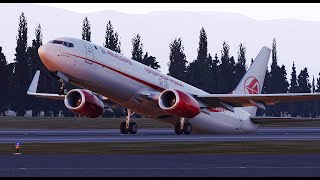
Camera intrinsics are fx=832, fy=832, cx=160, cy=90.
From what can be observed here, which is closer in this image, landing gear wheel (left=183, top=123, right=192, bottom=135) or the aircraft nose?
the aircraft nose

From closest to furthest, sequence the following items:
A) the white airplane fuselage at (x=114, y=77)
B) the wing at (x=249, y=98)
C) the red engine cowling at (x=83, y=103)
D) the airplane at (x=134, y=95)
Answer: the white airplane fuselage at (x=114, y=77) < the airplane at (x=134, y=95) < the wing at (x=249, y=98) < the red engine cowling at (x=83, y=103)

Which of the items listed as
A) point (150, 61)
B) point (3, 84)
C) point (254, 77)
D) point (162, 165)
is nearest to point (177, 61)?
point (150, 61)

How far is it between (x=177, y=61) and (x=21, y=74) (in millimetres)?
35700

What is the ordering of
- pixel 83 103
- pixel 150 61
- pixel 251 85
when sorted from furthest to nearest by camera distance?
pixel 150 61 → pixel 251 85 → pixel 83 103

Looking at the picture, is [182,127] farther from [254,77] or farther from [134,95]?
[254,77]

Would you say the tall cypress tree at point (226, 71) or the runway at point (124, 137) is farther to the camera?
the tall cypress tree at point (226, 71)

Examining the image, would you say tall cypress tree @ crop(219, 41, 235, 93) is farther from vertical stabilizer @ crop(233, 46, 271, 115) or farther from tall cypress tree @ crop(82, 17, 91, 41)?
vertical stabilizer @ crop(233, 46, 271, 115)

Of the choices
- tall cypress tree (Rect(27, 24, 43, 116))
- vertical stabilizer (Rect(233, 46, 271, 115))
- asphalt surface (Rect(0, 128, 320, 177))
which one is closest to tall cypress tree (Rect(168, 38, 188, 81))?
tall cypress tree (Rect(27, 24, 43, 116))

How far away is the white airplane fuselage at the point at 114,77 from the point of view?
53812mm

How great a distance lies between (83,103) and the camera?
196ft

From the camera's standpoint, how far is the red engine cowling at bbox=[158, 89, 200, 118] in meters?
57.1

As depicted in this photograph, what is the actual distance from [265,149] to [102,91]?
20565 millimetres

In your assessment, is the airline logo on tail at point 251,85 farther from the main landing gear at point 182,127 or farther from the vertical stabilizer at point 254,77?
the main landing gear at point 182,127

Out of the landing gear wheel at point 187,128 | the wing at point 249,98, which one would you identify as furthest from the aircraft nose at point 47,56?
the wing at point 249,98
